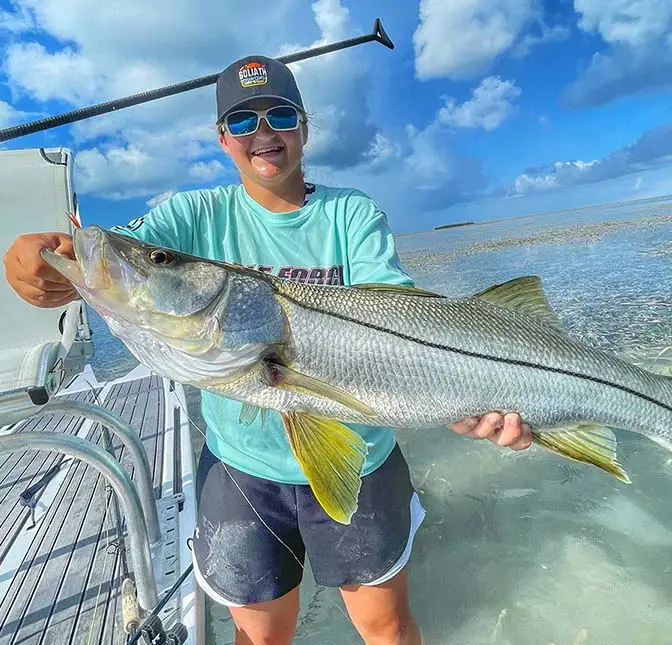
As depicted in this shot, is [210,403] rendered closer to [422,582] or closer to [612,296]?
[422,582]

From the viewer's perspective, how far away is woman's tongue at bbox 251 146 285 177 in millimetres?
2285

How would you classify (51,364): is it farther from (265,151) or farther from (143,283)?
(265,151)

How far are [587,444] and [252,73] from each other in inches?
90.3

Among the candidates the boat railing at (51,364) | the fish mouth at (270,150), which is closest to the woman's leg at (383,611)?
the boat railing at (51,364)

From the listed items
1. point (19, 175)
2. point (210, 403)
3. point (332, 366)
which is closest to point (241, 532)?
point (210, 403)

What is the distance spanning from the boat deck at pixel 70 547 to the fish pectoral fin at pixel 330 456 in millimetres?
1432

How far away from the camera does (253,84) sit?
225cm

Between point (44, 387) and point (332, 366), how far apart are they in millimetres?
1106

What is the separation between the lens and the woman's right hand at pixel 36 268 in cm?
165

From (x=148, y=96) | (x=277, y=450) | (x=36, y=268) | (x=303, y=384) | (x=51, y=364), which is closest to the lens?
(x=36, y=268)

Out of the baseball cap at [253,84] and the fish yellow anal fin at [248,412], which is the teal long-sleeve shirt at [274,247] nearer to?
the fish yellow anal fin at [248,412]

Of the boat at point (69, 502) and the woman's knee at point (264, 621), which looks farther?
the woman's knee at point (264, 621)

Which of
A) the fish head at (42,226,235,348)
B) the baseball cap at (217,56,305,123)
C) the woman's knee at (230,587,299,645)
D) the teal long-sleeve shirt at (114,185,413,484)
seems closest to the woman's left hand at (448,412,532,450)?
the teal long-sleeve shirt at (114,185,413,484)

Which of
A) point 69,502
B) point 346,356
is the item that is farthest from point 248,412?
point 69,502
